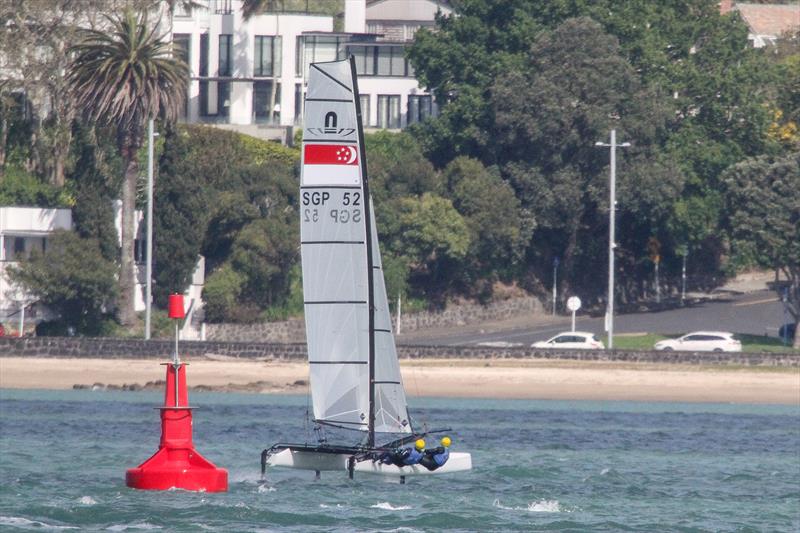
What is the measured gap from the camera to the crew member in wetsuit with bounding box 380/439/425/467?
81.8 ft

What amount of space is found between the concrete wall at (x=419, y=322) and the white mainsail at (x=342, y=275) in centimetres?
3124

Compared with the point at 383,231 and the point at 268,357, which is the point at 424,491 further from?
the point at 383,231

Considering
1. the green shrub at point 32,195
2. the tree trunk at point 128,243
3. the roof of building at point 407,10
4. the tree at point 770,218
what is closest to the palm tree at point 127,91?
the tree trunk at point 128,243

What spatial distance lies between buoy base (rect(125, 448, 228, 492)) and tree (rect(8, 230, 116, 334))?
104ft

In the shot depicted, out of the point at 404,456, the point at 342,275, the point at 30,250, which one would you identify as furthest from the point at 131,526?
the point at 30,250

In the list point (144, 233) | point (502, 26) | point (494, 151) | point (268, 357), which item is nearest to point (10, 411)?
point (268, 357)

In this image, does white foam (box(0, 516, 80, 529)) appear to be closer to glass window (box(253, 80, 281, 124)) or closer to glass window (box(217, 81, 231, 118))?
glass window (box(253, 80, 281, 124))

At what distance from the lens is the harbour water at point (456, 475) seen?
2333 cm

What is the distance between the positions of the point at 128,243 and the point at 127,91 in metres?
5.16

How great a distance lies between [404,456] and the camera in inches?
982

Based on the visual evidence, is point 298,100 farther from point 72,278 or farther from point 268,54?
point 72,278

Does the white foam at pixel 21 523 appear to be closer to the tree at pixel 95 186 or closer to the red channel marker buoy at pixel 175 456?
the red channel marker buoy at pixel 175 456


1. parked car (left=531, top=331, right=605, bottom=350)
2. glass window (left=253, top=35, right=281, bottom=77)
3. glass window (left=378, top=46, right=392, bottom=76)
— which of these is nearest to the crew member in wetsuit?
parked car (left=531, top=331, right=605, bottom=350)

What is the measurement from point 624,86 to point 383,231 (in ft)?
38.1
